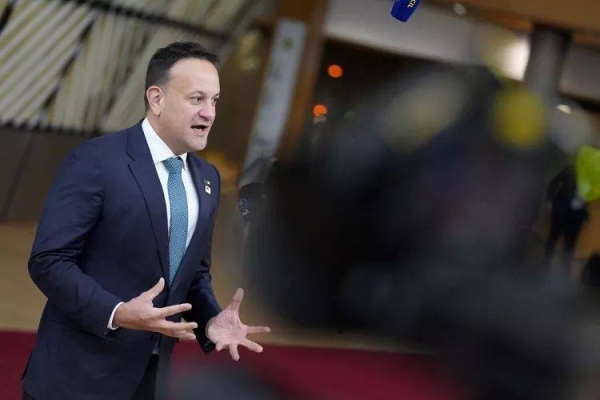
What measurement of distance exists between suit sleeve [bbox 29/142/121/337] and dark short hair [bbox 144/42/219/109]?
0.64 ft

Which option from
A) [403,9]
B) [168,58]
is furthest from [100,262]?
[403,9]

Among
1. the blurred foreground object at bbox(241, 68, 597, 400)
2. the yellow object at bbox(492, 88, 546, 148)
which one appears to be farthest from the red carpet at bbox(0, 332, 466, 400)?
the yellow object at bbox(492, 88, 546, 148)

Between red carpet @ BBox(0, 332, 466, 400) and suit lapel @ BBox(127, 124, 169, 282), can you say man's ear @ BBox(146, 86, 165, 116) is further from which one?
red carpet @ BBox(0, 332, 466, 400)

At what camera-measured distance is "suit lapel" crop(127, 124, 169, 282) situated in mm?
1542

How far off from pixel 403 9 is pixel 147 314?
3372 millimetres

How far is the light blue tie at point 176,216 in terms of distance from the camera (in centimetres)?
159

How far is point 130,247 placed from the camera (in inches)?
60.5

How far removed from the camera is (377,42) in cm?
476

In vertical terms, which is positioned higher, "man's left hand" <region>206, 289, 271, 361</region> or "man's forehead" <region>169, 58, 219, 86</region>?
"man's forehead" <region>169, 58, 219, 86</region>

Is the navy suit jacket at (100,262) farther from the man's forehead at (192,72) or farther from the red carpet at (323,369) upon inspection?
the red carpet at (323,369)

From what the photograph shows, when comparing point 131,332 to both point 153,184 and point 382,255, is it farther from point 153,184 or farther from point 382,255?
point 382,255

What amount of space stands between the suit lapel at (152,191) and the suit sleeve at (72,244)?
0.08 m

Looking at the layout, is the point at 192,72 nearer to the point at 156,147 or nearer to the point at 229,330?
the point at 156,147

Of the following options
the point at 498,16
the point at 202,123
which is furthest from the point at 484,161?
the point at 202,123
